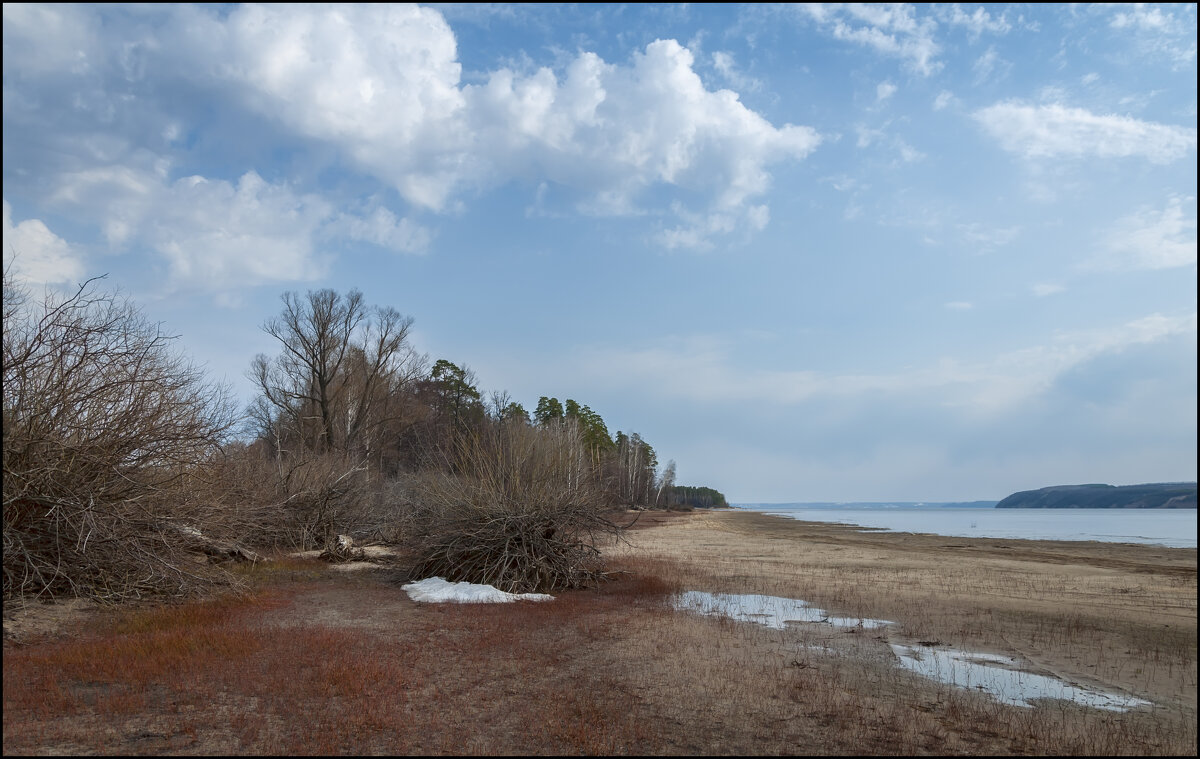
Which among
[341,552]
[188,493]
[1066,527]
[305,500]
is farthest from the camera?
[1066,527]

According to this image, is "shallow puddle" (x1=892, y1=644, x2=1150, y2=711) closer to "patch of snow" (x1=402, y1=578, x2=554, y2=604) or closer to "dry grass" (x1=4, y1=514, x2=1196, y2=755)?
"dry grass" (x1=4, y1=514, x2=1196, y2=755)

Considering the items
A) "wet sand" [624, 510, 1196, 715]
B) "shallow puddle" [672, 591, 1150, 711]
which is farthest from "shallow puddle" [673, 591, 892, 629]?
"wet sand" [624, 510, 1196, 715]

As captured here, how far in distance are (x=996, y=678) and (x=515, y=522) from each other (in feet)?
36.3

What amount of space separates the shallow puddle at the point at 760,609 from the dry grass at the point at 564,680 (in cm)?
65

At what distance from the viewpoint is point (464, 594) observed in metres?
15.6

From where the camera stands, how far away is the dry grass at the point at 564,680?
6359 mm

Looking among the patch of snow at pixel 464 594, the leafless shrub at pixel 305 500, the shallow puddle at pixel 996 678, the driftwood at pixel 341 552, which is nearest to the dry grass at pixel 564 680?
the shallow puddle at pixel 996 678

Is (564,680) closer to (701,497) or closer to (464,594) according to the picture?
(464,594)

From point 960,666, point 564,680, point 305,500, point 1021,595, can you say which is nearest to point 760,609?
point 960,666

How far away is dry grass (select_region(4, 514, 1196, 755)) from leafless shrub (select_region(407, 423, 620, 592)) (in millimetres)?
2293

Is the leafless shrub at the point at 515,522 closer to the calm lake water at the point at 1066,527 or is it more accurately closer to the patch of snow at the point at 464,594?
the patch of snow at the point at 464,594

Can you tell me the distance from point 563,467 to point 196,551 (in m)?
9.24

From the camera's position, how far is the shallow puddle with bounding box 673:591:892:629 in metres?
13.2

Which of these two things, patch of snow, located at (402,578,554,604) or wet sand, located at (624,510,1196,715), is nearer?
wet sand, located at (624,510,1196,715)
